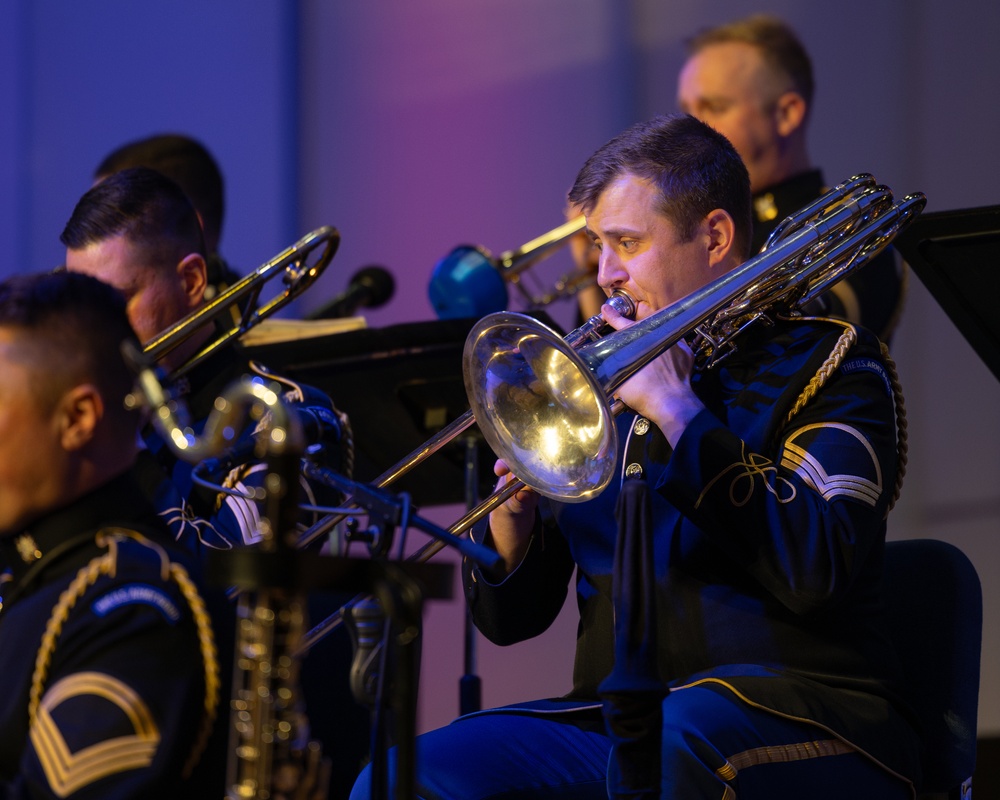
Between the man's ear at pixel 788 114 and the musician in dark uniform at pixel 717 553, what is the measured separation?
1565 mm

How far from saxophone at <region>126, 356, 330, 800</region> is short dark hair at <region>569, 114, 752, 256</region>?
127cm

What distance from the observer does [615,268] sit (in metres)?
2.47

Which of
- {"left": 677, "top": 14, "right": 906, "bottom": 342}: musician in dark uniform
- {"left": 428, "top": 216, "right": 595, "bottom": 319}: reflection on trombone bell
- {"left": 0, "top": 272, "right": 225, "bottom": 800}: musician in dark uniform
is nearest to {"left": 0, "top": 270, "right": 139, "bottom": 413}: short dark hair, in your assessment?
{"left": 0, "top": 272, "right": 225, "bottom": 800}: musician in dark uniform

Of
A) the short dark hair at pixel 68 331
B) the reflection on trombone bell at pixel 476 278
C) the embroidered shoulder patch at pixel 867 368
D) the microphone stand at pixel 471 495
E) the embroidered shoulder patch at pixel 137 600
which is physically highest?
the short dark hair at pixel 68 331

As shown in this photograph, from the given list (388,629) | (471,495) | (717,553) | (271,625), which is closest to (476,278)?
(471,495)

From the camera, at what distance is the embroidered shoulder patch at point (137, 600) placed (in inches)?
62.9

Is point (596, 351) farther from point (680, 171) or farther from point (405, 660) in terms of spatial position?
point (405, 660)

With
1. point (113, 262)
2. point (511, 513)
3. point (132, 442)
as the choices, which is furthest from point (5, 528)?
point (113, 262)

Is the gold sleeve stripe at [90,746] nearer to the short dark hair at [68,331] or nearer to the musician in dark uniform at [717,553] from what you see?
the short dark hair at [68,331]

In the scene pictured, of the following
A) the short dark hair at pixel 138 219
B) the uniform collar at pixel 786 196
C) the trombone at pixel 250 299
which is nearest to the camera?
the trombone at pixel 250 299

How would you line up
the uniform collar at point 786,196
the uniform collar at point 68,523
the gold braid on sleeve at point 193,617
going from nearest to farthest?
the gold braid on sleeve at point 193,617, the uniform collar at point 68,523, the uniform collar at point 786,196

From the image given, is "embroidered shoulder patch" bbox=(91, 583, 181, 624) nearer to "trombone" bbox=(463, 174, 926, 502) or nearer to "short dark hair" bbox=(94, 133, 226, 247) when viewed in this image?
"trombone" bbox=(463, 174, 926, 502)

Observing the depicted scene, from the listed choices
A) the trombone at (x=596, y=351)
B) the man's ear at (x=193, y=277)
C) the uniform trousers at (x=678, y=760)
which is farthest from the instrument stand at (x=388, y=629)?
the man's ear at (x=193, y=277)

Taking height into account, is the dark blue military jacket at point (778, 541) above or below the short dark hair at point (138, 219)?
below
